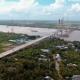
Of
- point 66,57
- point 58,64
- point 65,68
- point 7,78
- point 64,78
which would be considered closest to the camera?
point 7,78

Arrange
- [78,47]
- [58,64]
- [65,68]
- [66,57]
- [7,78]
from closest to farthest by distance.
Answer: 1. [7,78]
2. [65,68]
3. [58,64]
4. [66,57]
5. [78,47]

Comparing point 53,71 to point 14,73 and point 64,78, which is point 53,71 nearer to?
point 64,78

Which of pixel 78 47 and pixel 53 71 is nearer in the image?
pixel 53 71

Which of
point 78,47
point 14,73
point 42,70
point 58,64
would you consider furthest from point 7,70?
point 78,47

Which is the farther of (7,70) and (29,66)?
(29,66)

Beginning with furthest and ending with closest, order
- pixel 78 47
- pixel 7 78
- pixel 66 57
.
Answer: pixel 78 47
pixel 66 57
pixel 7 78

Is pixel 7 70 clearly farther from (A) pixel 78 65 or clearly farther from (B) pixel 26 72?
(A) pixel 78 65

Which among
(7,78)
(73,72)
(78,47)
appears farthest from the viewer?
(78,47)

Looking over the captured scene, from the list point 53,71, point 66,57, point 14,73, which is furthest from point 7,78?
point 66,57
